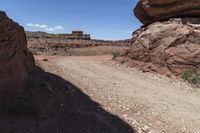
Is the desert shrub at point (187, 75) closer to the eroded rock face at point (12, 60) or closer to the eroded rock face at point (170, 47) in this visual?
the eroded rock face at point (170, 47)

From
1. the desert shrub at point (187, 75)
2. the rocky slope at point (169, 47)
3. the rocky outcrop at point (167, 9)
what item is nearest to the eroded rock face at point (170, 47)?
the rocky slope at point (169, 47)

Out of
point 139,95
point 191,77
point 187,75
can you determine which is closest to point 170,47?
point 187,75

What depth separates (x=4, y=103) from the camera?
7109 millimetres

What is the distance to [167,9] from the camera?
16984 millimetres

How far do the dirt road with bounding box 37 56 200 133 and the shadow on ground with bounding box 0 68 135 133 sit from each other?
0.45 meters

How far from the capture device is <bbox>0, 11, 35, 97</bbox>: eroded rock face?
7.28 m

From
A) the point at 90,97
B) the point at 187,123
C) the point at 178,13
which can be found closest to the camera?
the point at 187,123

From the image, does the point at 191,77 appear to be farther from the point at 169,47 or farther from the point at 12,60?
the point at 12,60

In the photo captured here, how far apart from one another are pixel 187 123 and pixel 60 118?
125 inches

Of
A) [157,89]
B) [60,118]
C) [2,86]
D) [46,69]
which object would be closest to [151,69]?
[157,89]

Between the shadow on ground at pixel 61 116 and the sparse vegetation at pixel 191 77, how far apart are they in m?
5.28

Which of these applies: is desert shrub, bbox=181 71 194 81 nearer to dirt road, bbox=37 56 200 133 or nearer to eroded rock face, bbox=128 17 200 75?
eroded rock face, bbox=128 17 200 75

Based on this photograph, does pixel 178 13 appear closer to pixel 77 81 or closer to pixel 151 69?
pixel 151 69

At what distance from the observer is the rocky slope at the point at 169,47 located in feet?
50.4
